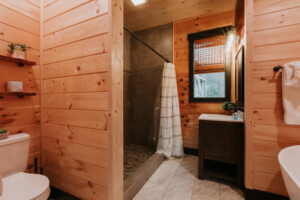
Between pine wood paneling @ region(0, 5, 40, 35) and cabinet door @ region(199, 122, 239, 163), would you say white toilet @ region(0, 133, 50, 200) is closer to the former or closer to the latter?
pine wood paneling @ region(0, 5, 40, 35)

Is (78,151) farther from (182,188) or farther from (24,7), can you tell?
(24,7)

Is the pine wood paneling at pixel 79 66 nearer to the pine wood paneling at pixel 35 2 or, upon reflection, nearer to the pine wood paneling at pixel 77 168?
the pine wood paneling at pixel 35 2

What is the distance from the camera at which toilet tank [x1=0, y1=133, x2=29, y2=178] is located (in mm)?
1152

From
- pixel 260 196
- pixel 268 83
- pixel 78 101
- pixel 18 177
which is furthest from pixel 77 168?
pixel 268 83

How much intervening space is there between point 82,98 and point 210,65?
7.32 feet

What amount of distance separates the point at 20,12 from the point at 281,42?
2.60 metres

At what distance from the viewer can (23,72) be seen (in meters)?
1.43

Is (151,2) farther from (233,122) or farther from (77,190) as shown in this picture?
(77,190)

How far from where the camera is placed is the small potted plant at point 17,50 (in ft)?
4.24

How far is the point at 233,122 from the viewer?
1.66 metres

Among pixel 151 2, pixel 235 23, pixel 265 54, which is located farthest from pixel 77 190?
pixel 235 23

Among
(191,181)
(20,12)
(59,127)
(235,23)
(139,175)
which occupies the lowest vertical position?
(191,181)

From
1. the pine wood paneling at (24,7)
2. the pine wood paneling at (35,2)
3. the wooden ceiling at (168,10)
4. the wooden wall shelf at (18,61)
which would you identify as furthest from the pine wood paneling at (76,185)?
the wooden ceiling at (168,10)

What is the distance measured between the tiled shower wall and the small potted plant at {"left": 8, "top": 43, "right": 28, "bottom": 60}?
1838 millimetres
